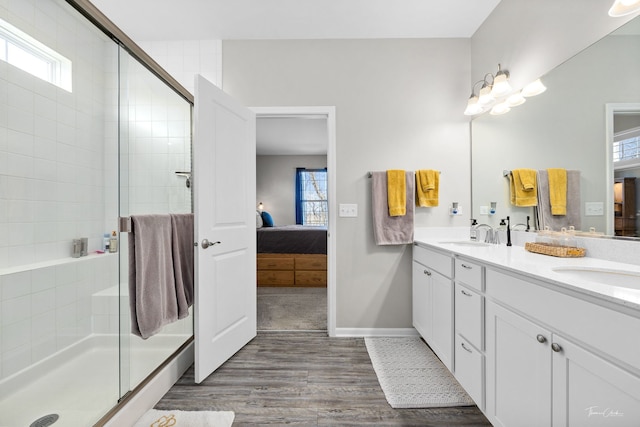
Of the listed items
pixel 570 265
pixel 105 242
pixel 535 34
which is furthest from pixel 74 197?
pixel 535 34

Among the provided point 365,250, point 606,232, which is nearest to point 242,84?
point 365,250

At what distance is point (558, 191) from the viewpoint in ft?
5.20

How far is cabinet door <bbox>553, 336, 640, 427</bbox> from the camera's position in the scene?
702 mm

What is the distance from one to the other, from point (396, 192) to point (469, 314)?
1142 millimetres

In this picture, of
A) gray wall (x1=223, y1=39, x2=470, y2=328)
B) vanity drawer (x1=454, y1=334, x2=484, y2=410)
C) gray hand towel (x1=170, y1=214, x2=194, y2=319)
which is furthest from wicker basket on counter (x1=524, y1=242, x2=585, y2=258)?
gray hand towel (x1=170, y1=214, x2=194, y2=319)

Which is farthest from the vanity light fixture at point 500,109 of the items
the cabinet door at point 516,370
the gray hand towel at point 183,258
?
the gray hand towel at point 183,258

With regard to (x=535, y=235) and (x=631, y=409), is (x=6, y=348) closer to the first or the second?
(x=631, y=409)

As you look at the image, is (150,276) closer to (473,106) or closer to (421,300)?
(421,300)

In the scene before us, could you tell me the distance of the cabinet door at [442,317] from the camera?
1.66 metres

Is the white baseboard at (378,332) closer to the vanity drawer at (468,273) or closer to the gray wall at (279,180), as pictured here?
the vanity drawer at (468,273)

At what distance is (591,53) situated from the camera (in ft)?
4.58

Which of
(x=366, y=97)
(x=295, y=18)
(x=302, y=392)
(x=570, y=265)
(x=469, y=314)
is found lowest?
(x=302, y=392)

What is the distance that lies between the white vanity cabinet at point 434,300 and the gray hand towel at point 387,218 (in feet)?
0.54

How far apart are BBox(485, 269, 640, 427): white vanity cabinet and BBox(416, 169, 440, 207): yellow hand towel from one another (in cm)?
113
